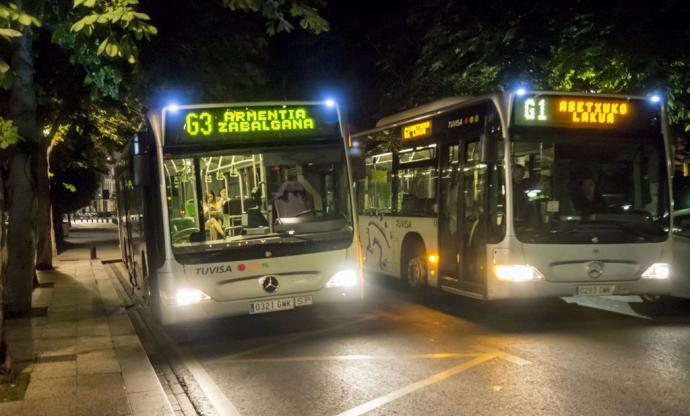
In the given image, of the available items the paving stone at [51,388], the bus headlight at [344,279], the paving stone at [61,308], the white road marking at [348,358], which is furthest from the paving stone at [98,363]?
the paving stone at [61,308]

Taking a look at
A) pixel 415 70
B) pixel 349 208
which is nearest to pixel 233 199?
pixel 349 208

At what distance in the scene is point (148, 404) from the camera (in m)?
6.54

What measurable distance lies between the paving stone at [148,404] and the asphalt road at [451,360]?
1.72 feet

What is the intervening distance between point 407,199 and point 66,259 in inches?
671

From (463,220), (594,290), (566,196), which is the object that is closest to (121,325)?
(463,220)

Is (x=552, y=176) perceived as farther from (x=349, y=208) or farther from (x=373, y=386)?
(x=373, y=386)

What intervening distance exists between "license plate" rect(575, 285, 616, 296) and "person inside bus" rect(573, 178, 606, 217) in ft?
3.09

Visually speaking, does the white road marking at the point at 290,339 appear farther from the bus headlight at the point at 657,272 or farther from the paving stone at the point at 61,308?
the paving stone at the point at 61,308

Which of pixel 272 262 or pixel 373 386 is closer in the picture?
pixel 373 386

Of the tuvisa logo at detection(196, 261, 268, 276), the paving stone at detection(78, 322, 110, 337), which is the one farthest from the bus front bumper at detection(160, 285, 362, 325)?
the paving stone at detection(78, 322, 110, 337)

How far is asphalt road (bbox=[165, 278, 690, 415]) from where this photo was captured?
20.5 feet

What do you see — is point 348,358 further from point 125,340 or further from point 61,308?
point 61,308

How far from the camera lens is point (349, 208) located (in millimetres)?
9594

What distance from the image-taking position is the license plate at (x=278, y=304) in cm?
909
